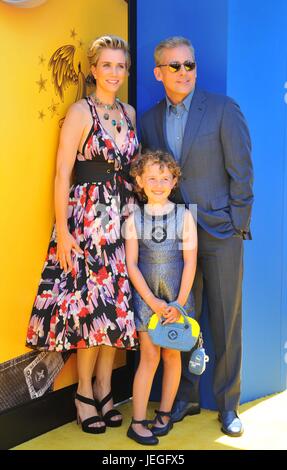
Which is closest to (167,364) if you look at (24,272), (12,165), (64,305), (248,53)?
(64,305)

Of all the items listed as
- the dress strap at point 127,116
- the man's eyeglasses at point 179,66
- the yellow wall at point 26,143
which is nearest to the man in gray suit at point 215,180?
the man's eyeglasses at point 179,66

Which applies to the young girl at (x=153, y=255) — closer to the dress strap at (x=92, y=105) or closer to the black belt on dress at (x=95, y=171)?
the black belt on dress at (x=95, y=171)

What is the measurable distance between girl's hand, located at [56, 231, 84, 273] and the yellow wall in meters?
0.11

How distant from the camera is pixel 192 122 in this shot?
3543 mm

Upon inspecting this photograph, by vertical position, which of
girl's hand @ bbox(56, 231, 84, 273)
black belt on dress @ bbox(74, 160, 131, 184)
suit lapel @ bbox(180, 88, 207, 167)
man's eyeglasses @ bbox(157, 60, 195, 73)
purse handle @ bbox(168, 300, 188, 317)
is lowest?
purse handle @ bbox(168, 300, 188, 317)

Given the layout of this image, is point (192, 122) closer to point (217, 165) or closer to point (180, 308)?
point (217, 165)

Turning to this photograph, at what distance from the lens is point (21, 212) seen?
3330 millimetres

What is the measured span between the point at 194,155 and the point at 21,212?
905mm

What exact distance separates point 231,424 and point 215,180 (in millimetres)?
1232

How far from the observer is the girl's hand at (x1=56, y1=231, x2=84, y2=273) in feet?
11.2

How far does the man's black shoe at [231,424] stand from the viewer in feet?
11.6

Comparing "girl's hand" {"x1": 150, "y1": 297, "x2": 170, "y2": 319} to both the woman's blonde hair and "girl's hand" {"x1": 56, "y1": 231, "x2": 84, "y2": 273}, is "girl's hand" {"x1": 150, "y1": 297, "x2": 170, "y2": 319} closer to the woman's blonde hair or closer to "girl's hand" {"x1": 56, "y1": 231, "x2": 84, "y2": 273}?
"girl's hand" {"x1": 56, "y1": 231, "x2": 84, "y2": 273}

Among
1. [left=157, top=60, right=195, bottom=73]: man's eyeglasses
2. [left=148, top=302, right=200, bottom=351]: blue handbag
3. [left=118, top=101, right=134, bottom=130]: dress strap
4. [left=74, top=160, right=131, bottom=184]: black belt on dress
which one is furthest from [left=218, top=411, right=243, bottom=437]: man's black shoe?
[left=157, top=60, right=195, bottom=73]: man's eyeglasses

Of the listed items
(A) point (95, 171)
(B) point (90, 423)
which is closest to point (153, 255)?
(A) point (95, 171)
